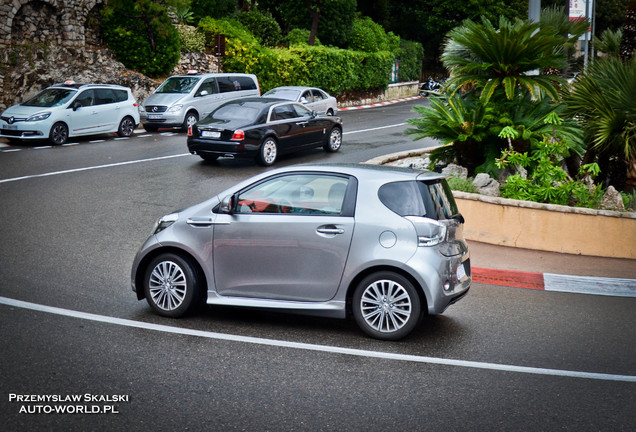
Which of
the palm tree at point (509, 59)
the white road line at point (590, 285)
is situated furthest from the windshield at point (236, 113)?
the white road line at point (590, 285)

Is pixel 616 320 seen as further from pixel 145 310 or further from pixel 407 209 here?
pixel 145 310

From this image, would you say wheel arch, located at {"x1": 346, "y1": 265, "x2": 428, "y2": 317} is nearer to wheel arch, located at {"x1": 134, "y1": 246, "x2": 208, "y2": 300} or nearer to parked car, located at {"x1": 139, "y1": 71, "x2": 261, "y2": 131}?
wheel arch, located at {"x1": 134, "y1": 246, "x2": 208, "y2": 300}

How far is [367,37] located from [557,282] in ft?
133

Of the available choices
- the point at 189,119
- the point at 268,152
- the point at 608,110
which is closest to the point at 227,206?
the point at 608,110

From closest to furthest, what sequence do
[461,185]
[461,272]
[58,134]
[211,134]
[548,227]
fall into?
[461,272]
[548,227]
[461,185]
[211,134]
[58,134]

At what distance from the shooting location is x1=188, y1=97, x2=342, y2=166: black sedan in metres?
18.8

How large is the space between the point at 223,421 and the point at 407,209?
2.85 m

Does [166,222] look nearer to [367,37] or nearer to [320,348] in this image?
[320,348]

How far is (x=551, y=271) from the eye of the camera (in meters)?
10.8

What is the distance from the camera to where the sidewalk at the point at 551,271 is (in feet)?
33.0

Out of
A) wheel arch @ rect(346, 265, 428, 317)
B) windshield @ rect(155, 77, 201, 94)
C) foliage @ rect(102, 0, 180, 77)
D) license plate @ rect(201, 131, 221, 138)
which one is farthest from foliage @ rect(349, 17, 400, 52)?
wheel arch @ rect(346, 265, 428, 317)

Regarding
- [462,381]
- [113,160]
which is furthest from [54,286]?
[113,160]

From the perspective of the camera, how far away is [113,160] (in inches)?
783

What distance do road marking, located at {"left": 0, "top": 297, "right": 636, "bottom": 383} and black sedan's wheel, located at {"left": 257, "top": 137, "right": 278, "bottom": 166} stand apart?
1144cm
